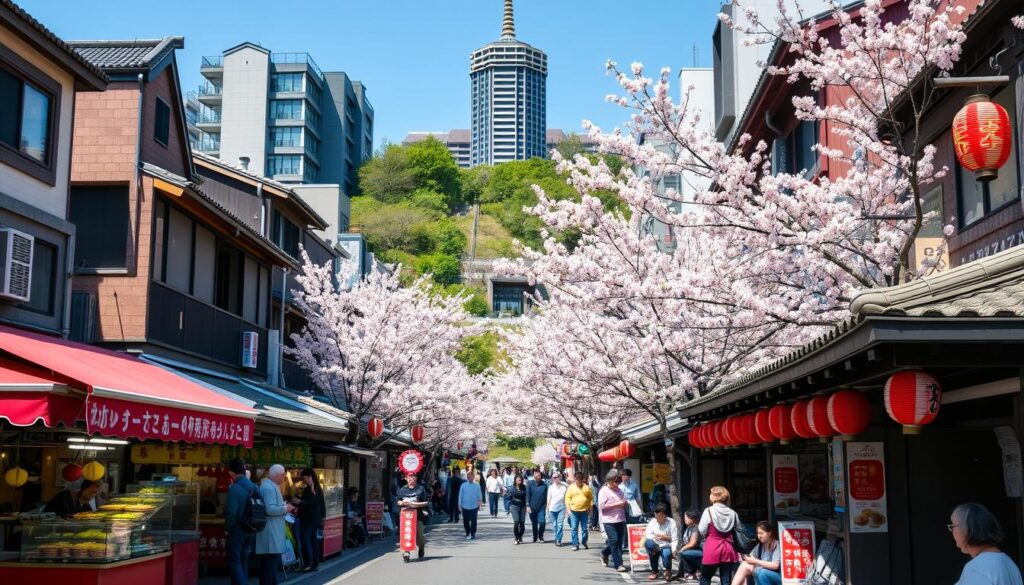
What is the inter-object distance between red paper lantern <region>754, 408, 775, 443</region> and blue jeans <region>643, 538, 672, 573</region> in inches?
237

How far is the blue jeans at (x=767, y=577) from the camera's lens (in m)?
12.5

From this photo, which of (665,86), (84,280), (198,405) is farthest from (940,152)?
(84,280)

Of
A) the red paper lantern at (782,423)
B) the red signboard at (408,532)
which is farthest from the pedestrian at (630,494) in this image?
the red paper lantern at (782,423)

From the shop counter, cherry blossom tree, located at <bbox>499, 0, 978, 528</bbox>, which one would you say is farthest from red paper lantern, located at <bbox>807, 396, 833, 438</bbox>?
the shop counter

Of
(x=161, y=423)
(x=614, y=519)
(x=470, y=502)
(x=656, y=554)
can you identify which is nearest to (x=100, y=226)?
(x=161, y=423)

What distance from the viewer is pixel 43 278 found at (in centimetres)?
1645

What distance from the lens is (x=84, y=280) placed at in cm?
1988

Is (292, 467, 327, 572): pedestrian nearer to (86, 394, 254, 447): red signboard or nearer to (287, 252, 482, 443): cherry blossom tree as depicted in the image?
(86, 394, 254, 447): red signboard

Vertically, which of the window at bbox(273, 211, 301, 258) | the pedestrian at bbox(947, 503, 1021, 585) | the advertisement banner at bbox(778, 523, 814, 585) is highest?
the window at bbox(273, 211, 301, 258)

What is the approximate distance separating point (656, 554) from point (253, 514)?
7998 mm

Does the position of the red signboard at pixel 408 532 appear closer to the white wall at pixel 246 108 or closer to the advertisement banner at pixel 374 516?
the advertisement banner at pixel 374 516

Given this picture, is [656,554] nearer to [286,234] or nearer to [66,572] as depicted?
[66,572]

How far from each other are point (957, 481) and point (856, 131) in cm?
455

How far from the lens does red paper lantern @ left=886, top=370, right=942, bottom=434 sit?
297 inches
